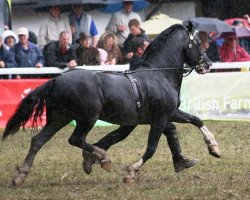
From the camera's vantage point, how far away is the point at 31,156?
11.7 meters

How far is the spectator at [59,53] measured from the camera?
18.5 m

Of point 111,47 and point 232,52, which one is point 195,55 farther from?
point 232,52

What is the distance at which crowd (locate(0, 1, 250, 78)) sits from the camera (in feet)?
61.3

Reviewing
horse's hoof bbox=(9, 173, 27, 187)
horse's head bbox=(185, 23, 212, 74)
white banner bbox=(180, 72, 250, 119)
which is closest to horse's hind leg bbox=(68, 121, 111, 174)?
horse's hoof bbox=(9, 173, 27, 187)

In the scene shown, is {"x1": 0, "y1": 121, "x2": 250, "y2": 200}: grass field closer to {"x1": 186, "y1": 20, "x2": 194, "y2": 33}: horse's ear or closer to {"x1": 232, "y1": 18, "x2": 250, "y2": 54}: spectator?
{"x1": 186, "y1": 20, "x2": 194, "y2": 33}: horse's ear

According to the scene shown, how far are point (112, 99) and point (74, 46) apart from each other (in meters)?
7.23

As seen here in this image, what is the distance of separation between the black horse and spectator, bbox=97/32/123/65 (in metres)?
6.56

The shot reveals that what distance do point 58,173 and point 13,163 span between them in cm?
134

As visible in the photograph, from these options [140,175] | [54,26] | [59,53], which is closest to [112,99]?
[140,175]

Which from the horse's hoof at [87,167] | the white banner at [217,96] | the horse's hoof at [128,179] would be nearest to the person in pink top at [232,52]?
the white banner at [217,96]

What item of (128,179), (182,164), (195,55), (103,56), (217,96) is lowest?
(217,96)

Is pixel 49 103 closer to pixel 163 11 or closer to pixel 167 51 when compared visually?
pixel 167 51

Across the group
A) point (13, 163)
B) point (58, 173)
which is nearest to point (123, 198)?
point (58, 173)

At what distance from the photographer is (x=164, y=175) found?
12516mm
